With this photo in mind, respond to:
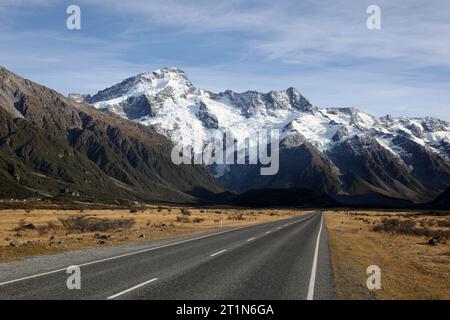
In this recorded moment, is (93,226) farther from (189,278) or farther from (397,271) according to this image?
(189,278)

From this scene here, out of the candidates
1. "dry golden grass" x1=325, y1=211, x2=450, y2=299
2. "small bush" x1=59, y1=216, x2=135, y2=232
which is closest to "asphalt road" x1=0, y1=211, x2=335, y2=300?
"dry golden grass" x1=325, y1=211, x2=450, y2=299

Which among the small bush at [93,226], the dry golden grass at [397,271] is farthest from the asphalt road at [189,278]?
the small bush at [93,226]

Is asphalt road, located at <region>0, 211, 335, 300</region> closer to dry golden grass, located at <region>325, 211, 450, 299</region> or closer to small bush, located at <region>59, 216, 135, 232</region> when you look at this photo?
dry golden grass, located at <region>325, 211, 450, 299</region>

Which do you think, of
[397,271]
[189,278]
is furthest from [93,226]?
[189,278]

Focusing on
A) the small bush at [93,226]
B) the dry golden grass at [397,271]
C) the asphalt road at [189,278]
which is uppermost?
the asphalt road at [189,278]

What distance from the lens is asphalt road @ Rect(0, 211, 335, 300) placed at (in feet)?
49.4

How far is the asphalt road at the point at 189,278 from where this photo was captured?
1507 centimetres

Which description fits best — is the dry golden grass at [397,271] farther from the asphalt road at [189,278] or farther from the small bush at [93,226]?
the small bush at [93,226]

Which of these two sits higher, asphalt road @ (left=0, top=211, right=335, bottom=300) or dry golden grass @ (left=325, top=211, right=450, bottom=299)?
asphalt road @ (left=0, top=211, right=335, bottom=300)

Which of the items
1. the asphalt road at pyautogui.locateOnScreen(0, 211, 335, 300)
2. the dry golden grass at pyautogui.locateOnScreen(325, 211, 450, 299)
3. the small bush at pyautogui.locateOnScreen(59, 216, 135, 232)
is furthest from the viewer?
the small bush at pyautogui.locateOnScreen(59, 216, 135, 232)

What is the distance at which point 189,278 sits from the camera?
17969mm

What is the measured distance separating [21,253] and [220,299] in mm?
16963
